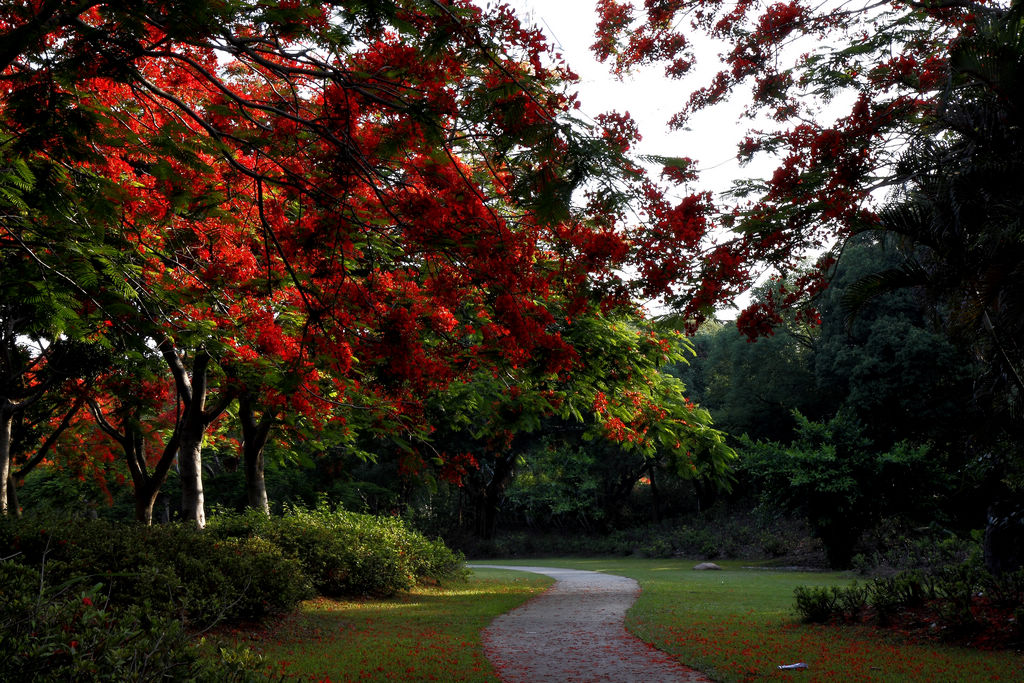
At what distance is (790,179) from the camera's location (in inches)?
332

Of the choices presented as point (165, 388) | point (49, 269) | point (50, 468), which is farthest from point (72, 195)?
point (50, 468)

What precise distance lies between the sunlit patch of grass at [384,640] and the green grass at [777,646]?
2.63 metres

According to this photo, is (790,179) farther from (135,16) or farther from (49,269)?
(49,269)

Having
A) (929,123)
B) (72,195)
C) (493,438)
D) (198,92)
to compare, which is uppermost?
(198,92)

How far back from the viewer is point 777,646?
8.95 meters

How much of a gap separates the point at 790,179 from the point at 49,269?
7.76 m

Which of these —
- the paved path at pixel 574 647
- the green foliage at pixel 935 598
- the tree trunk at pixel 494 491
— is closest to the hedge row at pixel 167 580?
the paved path at pixel 574 647

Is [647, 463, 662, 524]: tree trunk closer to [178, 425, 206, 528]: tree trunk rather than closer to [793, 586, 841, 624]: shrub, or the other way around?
→ [793, 586, 841, 624]: shrub

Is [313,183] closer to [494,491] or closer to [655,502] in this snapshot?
[494,491]

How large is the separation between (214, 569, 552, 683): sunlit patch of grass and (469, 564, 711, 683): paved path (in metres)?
0.34

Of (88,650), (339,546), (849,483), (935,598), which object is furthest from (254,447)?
(849,483)

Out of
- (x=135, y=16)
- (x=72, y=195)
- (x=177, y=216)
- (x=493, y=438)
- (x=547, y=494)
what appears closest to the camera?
(x=135, y=16)

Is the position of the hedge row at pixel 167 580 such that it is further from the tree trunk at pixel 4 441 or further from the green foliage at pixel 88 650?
the tree trunk at pixel 4 441

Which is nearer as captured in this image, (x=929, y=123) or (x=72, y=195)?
(x=72, y=195)
